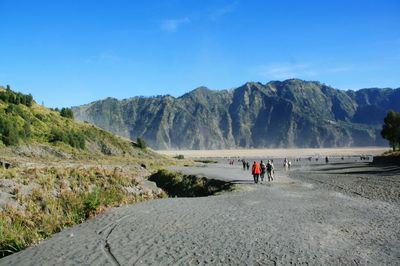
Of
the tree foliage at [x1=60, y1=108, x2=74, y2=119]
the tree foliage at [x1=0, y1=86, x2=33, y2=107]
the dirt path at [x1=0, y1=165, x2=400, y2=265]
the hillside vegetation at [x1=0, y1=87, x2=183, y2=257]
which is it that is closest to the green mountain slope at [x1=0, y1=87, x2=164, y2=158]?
the tree foliage at [x1=0, y1=86, x2=33, y2=107]

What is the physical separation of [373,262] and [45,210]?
16628mm

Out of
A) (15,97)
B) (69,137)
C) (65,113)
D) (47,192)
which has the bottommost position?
(47,192)

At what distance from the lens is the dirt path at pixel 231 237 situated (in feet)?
39.2

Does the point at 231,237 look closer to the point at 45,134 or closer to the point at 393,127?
the point at 45,134

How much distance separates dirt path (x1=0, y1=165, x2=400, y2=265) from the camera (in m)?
11.9

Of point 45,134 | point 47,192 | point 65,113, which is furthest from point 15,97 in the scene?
point 47,192

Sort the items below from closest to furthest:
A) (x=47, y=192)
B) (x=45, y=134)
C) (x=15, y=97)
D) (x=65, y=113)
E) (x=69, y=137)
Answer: (x=47, y=192) → (x=45, y=134) → (x=69, y=137) → (x=15, y=97) → (x=65, y=113)

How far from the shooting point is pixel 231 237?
14359 mm

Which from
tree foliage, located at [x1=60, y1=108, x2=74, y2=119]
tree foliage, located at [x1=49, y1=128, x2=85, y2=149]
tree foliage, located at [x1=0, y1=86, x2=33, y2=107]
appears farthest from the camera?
tree foliage, located at [x1=60, y1=108, x2=74, y2=119]

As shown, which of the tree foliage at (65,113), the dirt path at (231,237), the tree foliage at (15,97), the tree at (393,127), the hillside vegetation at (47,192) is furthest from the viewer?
the tree foliage at (65,113)

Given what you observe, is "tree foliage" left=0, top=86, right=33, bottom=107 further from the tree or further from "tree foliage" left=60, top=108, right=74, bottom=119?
the tree

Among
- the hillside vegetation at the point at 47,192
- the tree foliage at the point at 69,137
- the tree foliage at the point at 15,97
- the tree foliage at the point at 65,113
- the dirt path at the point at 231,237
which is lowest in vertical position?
the dirt path at the point at 231,237

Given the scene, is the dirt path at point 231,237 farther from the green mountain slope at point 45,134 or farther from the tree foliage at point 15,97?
the tree foliage at point 15,97

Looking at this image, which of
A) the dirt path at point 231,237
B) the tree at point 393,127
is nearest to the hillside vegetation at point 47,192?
the dirt path at point 231,237
